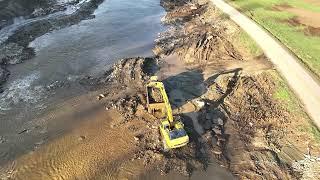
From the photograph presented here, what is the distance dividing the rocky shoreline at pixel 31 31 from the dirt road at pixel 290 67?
20819 mm

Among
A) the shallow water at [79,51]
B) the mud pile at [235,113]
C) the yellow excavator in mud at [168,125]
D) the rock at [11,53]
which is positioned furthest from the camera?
the rock at [11,53]

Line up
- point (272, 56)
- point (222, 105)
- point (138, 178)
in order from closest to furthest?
point (138, 178) < point (222, 105) < point (272, 56)

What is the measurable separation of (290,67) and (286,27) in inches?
401

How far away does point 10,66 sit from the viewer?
124 ft

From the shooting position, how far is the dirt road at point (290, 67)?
29.5m

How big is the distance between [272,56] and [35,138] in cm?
2281

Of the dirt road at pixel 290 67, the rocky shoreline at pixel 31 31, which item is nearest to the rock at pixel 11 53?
the rocky shoreline at pixel 31 31

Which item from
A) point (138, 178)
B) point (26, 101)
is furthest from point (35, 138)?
point (138, 178)

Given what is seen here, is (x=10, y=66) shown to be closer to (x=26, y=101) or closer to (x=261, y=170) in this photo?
(x=26, y=101)

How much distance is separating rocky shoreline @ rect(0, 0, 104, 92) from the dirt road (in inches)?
820

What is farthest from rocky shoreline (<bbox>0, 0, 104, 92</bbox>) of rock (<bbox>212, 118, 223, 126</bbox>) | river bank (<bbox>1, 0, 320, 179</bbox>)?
rock (<bbox>212, 118, 223, 126</bbox>)

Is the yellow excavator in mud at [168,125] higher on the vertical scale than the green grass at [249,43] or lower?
lower

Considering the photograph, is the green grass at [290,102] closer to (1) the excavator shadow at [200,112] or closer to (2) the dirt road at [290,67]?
(2) the dirt road at [290,67]

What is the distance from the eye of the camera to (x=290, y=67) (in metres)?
34.1
